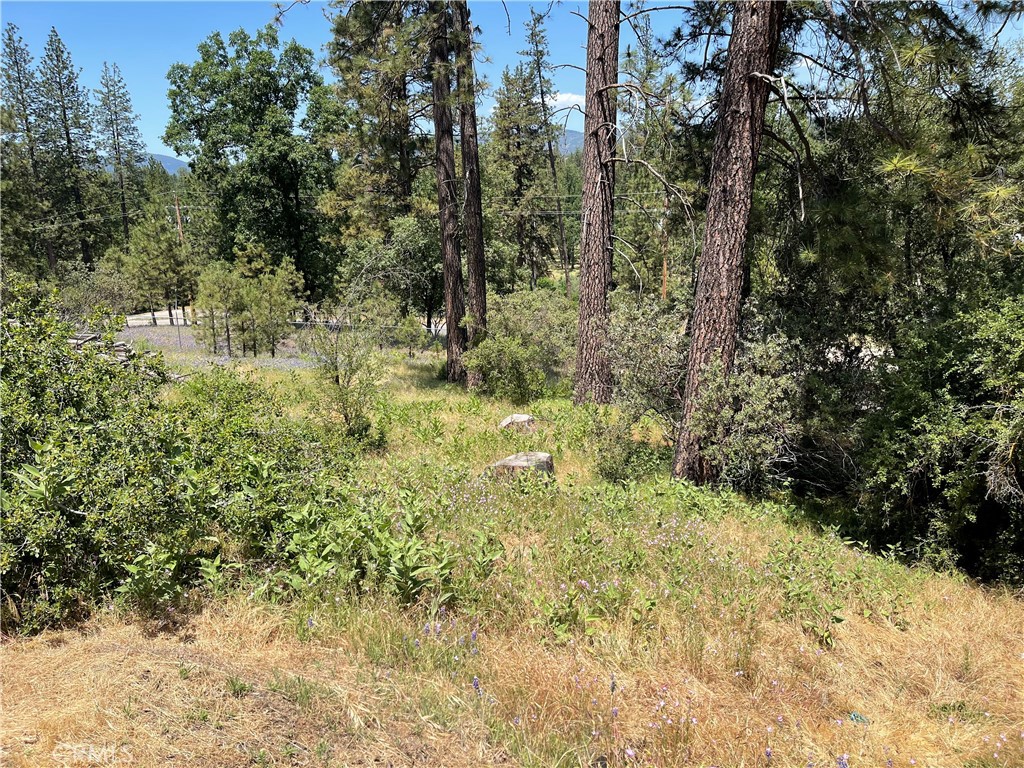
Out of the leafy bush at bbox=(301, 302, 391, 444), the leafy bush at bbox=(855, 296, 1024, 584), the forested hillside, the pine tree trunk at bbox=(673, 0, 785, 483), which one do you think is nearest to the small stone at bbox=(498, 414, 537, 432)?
the forested hillside

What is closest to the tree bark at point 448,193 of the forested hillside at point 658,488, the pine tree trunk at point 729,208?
the forested hillside at point 658,488

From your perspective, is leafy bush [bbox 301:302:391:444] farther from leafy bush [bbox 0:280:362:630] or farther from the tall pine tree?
the tall pine tree

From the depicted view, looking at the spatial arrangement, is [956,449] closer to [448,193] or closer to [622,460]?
[622,460]

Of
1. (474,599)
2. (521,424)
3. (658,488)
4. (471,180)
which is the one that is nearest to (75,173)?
(471,180)

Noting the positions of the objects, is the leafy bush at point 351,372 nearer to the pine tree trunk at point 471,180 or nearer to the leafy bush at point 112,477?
the leafy bush at point 112,477

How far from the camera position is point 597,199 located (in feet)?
30.8

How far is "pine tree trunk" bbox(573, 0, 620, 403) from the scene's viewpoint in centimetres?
895

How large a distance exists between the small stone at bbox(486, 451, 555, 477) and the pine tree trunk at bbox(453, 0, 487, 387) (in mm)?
6010

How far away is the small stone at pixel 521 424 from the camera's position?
856cm

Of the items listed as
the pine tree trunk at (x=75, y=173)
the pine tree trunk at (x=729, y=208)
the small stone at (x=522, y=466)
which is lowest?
the small stone at (x=522, y=466)

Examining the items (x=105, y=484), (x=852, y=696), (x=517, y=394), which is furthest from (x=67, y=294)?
(x=852, y=696)

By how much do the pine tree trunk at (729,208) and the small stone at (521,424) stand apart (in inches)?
102

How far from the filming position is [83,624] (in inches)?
139

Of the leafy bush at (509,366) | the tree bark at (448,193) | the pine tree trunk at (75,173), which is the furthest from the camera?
the pine tree trunk at (75,173)
